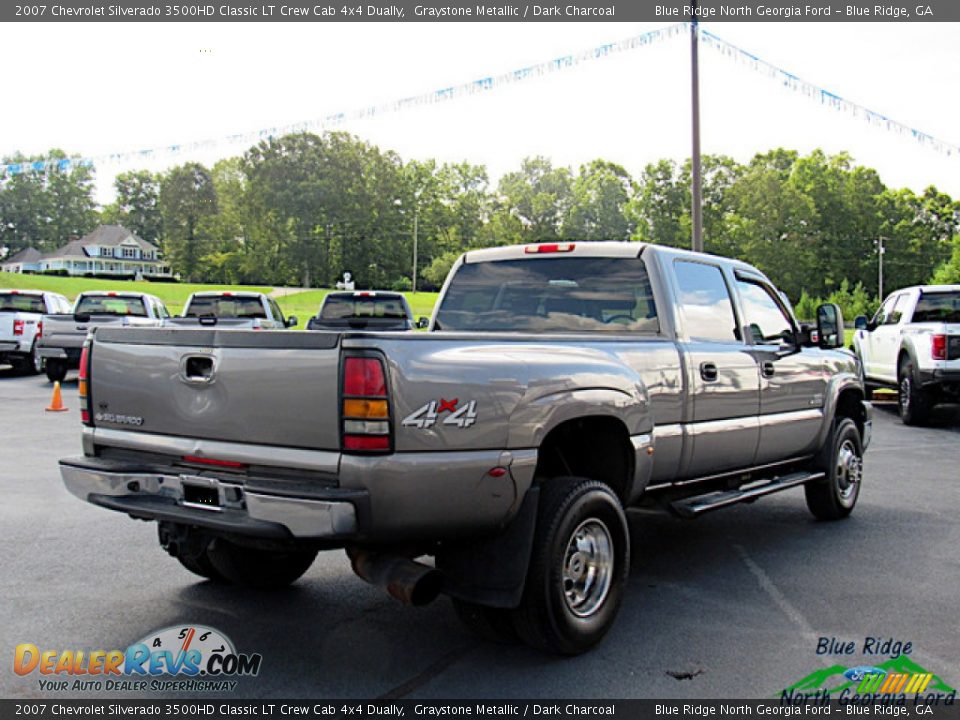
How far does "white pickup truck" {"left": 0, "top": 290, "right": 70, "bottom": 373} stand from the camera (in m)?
19.6

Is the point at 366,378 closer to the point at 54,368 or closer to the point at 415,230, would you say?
the point at 54,368

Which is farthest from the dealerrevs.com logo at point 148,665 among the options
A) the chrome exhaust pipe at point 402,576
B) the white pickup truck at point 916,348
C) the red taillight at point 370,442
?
the white pickup truck at point 916,348

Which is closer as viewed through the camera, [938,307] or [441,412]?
[441,412]

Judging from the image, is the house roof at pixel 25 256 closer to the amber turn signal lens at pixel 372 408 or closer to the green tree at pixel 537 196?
the green tree at pixel 537 196

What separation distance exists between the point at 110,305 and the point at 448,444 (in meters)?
16.9

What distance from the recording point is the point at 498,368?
3990 millimetres

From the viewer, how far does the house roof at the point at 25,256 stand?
10788 cm

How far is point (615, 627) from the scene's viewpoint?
15.5ft

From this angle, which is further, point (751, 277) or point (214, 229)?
point (214, 229)

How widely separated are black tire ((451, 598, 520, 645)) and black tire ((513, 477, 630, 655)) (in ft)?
0.14

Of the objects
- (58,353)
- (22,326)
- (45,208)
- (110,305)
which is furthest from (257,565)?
(45,208)

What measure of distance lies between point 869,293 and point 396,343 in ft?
281

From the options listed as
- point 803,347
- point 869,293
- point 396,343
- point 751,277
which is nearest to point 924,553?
point 803,347

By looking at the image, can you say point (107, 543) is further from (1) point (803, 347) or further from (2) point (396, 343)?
(1) point (803, 347)
